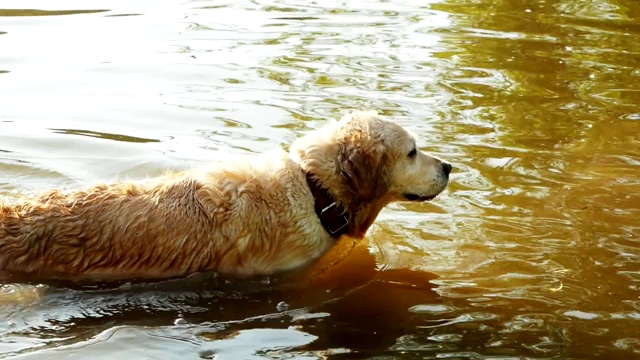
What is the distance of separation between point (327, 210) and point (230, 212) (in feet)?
2.65

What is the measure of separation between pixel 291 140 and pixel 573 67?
506 cm

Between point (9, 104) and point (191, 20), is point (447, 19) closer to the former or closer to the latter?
point (191, 20)

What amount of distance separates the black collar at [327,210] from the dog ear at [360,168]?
0.61ft

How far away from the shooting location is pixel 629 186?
9.90 metres

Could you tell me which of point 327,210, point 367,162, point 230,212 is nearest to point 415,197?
point 367,162

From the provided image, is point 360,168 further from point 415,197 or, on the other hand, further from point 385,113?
point 385,113

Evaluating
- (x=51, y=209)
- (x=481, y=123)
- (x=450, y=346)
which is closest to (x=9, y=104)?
(x=51, y=209)

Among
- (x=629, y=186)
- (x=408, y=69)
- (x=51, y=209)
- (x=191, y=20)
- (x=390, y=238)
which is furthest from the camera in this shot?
(x=191, y=20)

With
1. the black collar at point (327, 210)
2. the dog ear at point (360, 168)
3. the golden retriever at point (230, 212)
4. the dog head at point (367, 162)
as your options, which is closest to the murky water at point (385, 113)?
the golden retriever at point (230, 212)

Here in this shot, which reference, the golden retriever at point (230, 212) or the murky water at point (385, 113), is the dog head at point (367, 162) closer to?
the golden retriever at point (230, 212)

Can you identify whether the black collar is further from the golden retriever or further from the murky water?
the murky water

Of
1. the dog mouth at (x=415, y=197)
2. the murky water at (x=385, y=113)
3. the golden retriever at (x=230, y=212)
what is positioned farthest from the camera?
the dog mouth at (x=415, y=197)

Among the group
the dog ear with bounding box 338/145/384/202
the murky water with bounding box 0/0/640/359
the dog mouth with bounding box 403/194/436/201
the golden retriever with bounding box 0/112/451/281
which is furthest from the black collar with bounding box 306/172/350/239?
the dog mouth with bounding box 403/194/436/201

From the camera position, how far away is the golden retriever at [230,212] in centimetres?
733
